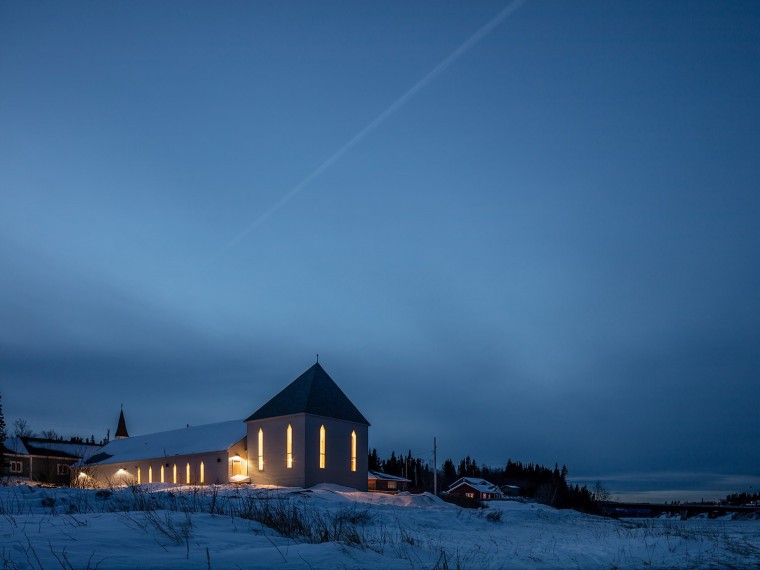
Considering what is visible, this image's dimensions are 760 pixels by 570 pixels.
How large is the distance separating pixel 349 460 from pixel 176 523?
1628 inches

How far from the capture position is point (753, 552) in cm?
1323

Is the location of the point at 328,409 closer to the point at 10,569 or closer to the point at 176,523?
the point at 176,523

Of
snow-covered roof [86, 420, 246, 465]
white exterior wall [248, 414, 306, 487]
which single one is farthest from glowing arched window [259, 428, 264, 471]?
snow-covered roof [86, 420, 246, 465]

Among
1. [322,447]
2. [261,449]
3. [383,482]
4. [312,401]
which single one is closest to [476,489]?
[383,482]

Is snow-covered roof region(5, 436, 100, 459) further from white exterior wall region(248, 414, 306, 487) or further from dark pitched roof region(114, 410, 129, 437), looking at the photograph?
white exterior wall region(248, 414, 306, 487)

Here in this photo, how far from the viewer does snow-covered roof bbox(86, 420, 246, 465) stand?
5266cm

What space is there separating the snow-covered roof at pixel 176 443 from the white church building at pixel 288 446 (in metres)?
0.14

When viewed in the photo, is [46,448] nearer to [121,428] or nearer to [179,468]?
[121,428]

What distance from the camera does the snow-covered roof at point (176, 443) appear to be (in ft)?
173

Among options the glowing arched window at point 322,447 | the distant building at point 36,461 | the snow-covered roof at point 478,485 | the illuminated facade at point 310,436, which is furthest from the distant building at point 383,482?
the distant building at point 36,461

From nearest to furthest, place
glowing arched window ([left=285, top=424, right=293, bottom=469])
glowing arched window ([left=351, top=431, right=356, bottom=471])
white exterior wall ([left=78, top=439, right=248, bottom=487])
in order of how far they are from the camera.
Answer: glowing arched window ([left=285, top=424, right=293, bottom=469]), glowing arched window ([left=351, top=431, right=356, bottom=471]), white exterior wall ([left=78, top=439, right=248, bottom=487])

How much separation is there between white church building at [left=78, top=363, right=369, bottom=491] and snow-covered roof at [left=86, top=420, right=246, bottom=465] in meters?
0.14

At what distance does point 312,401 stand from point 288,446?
3.81 meters

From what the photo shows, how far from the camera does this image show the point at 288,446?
4722 cm
